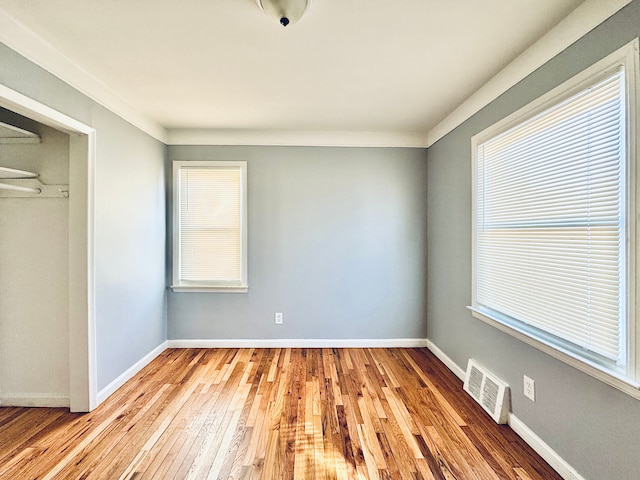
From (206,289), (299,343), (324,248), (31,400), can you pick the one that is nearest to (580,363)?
(324,248)

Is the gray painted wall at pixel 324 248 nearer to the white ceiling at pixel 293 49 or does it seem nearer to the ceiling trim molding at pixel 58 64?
the white ceiling at pixel 293 49

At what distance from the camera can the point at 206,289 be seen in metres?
3.58

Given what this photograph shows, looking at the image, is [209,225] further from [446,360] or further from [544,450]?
[544,450]

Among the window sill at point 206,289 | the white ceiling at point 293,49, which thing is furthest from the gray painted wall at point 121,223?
the white ceiling at point 293,49

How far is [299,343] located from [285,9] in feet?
10.4

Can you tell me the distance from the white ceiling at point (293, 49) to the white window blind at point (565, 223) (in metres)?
0.56

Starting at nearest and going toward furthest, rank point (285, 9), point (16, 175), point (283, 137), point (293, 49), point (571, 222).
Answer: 1. point (285, 9)
2. point (571, 222)
3. point (293, 49)
4. point (16, 175)
5. point (283, 137)

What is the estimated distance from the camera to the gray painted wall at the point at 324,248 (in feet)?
11.8

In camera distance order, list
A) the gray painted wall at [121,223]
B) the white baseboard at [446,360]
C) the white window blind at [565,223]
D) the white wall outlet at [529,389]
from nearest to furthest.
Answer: the white window blind at [565,223] → the white wall outlet at [529,389] → the gray painted wall at [121,223] → the white baseboard at [446,360]

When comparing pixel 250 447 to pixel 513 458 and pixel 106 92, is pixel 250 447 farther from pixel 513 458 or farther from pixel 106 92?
pixel 106 92

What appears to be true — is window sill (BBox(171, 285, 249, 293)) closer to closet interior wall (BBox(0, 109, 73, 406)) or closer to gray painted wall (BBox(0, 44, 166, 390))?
gray painted wall (BBox(0, 44, 166, 390))

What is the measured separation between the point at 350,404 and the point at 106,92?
10.4 ft

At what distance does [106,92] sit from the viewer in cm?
249

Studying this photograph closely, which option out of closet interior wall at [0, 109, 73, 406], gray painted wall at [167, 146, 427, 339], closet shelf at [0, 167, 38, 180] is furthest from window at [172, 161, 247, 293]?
closet shelf at [0, 167, 38, 180]
